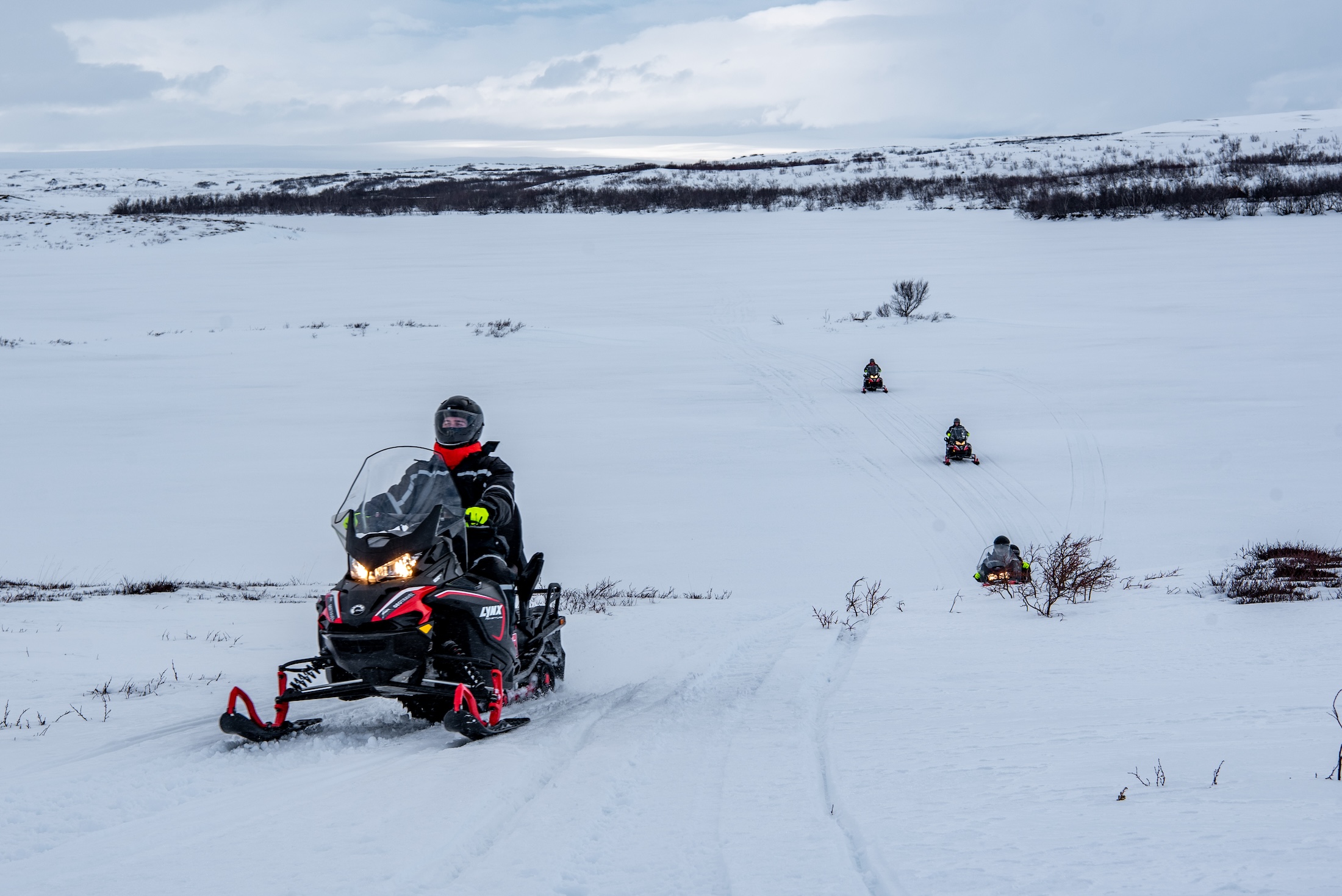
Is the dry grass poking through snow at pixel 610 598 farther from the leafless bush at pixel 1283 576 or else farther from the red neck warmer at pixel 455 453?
the leafless bush at pixel 1283 576

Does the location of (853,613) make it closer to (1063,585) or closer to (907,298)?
(1063,585)

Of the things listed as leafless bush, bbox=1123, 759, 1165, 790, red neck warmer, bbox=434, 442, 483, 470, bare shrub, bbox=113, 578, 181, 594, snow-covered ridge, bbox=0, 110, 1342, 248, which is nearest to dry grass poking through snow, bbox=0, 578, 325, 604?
bare shrub, bbox=113, 578, 181, 594

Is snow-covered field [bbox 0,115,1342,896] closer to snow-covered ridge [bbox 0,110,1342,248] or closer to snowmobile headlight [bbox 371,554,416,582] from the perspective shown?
snowmobile headlight [bbox 371,554,416,582]

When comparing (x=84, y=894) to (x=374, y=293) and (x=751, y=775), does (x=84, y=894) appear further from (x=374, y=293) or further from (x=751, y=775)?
(x=374, y=293)

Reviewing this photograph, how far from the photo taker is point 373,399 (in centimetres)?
2291

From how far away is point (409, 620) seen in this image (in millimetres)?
4379

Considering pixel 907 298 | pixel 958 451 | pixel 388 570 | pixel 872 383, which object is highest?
pixel 907 298

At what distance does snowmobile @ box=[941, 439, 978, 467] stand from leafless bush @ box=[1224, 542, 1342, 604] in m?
7.44

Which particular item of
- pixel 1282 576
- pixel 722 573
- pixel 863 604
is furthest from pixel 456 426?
pixel 722 573

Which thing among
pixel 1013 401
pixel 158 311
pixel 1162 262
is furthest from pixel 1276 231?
pixel 158 311

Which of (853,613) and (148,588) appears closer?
(853,613)

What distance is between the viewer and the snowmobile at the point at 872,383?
23141 mm

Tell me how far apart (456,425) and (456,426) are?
0.04 feet

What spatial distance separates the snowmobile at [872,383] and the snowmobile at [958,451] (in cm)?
564
